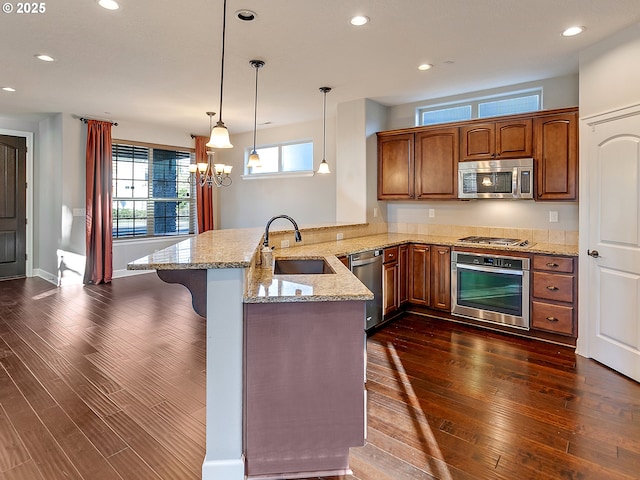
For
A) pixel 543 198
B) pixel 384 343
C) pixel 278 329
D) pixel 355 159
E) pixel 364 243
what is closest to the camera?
pixel 278 329

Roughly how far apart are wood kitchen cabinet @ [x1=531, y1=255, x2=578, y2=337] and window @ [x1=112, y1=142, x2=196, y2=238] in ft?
20.5

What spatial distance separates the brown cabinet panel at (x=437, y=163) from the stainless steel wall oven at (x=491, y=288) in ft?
2.94

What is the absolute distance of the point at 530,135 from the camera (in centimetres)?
392

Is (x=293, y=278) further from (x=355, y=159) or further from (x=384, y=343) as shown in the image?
(x=355, y=159)

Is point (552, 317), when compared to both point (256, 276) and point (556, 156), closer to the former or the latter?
point (556, 156)

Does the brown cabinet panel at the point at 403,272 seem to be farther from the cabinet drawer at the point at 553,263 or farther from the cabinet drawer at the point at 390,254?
the cabinet drawer at the point at 553,263

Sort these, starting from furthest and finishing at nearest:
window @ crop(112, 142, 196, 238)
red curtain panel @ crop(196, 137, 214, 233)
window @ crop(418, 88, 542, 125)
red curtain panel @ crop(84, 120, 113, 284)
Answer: red curtain panel @ crop(196, 137, 214, 233), window @ crop(112, 142, 196, 238), red curtain panel @ crop(84, 120, 113, 284), window @ crop(418, 88, 542, 125)

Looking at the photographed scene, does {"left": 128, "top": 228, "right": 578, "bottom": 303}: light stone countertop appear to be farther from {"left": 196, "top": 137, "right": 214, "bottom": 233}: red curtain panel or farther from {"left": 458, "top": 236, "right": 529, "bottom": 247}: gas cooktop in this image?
{"left": 196, "top": 137, "right": 214, "bottom": 233}: red curtain panel

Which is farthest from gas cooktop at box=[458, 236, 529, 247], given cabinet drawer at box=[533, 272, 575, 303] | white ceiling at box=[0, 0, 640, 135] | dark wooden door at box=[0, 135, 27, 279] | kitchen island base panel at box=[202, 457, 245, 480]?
dark wooden door at box=[0, 135, 27, 279]

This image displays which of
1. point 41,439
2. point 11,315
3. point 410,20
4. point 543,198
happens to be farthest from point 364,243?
point 11,315

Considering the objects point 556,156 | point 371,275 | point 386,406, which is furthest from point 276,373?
point 556,156

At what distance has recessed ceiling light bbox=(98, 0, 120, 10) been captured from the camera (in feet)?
8.44

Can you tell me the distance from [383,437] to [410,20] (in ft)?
9.34

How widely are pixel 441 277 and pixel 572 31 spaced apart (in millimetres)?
2513
